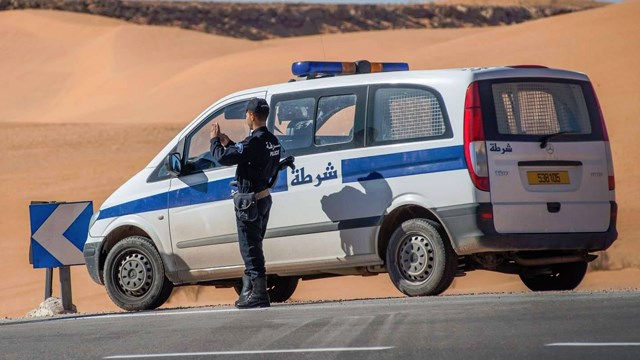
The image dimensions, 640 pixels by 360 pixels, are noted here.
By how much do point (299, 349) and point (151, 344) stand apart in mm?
1326

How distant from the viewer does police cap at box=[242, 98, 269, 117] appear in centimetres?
1243

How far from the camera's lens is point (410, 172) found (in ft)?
39.9

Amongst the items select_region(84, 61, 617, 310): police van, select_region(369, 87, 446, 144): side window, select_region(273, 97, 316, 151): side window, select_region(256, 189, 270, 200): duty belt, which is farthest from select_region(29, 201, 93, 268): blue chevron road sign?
select_region(369, 87, 446, 144): side window

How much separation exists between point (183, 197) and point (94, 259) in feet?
3.91

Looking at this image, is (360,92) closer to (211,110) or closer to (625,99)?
(211,110)

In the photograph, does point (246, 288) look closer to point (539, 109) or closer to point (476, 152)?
point (476, 152)

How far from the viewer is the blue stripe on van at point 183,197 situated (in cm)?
1319

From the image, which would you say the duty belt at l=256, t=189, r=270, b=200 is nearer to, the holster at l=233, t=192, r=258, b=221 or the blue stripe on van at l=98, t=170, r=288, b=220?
the holster at l=233, t=192, r=258, b=221

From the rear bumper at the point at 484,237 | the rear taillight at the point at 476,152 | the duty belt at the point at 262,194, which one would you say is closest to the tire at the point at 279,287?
the duty belt at the point at 262,194

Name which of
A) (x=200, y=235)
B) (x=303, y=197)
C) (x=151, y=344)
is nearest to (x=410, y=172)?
(x=303, y=197)

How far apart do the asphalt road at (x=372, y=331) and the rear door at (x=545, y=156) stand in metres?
0.65

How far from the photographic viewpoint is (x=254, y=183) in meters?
12.5

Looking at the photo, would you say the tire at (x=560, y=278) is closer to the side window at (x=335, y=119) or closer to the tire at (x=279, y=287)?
the side window at (x=335, y=119)

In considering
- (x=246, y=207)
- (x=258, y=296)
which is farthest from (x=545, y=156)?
(x=258, y=296)
